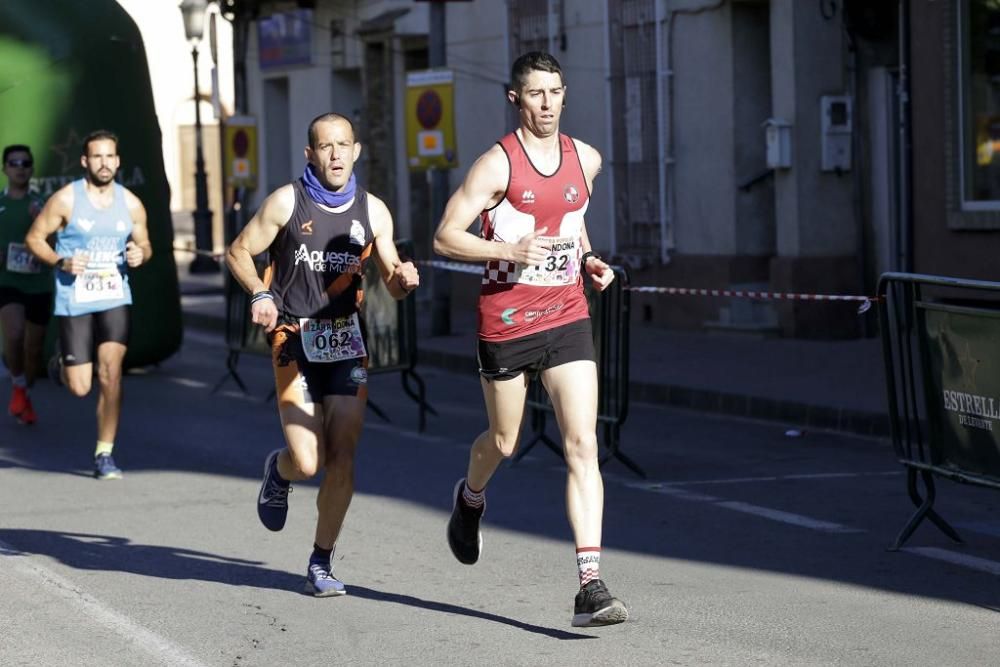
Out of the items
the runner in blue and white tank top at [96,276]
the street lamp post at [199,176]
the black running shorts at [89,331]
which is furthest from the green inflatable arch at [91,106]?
the street lamp post at [199,176]

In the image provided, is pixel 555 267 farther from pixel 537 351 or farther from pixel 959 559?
pixel 959 559

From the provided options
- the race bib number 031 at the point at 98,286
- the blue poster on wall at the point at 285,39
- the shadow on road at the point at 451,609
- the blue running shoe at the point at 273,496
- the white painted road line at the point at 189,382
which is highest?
the blue poster on wall at the point at 285,39

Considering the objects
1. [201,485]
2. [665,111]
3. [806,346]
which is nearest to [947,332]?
[201,485]

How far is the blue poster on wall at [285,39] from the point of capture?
28.7 m

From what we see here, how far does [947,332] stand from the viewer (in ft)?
26.3

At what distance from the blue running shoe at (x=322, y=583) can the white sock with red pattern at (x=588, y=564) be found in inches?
44.9

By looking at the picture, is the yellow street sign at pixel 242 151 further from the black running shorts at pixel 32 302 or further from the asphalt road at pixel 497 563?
the asphalt road at pixel 497 563

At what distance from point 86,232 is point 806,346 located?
7.87 meters

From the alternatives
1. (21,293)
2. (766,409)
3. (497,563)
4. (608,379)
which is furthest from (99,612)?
(766,409)

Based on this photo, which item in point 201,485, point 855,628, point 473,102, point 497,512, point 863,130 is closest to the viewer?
point 855,628

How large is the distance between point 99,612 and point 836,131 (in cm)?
1189

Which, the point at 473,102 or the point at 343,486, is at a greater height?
the point at 473,102

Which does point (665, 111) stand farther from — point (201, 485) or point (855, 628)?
point (855, 628)

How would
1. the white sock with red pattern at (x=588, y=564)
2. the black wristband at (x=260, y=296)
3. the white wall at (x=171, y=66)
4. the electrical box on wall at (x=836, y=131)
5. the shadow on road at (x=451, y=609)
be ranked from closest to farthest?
the white sock with red pattern at (x=588, y=564)
the shadow on road at (x=451, y=609)
the black wristband at (x=260, y=296)
the electrical box on wall at (x=836, y=131)
the white wall at (x=171, y=66)
